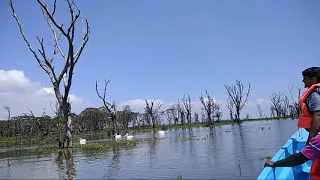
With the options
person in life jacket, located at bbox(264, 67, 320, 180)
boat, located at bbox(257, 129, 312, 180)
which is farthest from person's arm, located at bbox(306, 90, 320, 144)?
boat, located at bbox(257, 129, 312, 180)

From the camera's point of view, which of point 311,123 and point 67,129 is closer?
point 311,123

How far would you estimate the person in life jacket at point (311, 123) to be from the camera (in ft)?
11.1

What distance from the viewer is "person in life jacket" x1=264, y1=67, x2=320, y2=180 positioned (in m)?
3.38

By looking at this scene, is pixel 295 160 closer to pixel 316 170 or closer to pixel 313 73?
pixel 316 170

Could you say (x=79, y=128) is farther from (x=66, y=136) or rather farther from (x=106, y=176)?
(x=106, y=176)

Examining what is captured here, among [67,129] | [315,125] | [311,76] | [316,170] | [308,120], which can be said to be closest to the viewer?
[315,125]

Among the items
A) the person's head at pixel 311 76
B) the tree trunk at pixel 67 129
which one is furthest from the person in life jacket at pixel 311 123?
the tree trunk at pixel 67 129

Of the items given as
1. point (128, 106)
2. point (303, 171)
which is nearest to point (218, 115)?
point (128, 106)

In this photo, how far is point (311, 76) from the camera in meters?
3.79

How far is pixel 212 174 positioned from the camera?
8.82m

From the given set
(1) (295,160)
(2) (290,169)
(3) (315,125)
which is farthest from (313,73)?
(2) (290,169)

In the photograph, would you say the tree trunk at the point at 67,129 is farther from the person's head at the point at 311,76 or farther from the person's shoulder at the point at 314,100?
the person's shoulder at the point at 314,100

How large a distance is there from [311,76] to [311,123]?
63cm

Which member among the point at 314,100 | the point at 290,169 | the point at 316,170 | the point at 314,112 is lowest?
the point at 290,169
